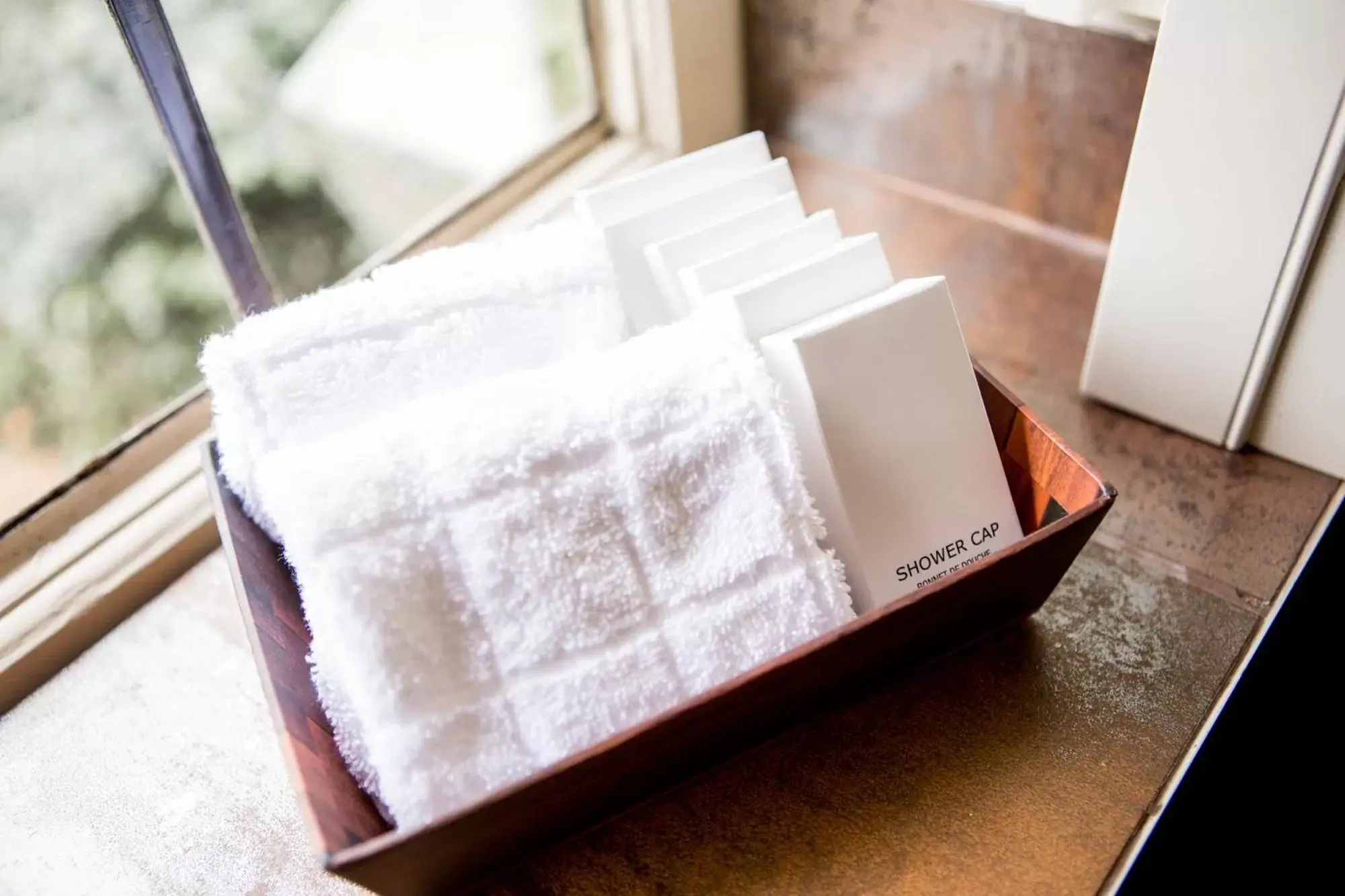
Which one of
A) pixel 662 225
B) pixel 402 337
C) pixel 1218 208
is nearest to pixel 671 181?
pixel 662 225

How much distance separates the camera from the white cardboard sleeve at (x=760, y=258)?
0.54 meters

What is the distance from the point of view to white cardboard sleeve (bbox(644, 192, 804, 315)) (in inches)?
22.2

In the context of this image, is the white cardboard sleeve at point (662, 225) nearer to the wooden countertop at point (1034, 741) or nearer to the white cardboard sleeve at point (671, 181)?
the white cardboard sleeve at point (671, 181)

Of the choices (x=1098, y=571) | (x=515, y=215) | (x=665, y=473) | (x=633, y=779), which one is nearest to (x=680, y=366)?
(x=665, y=473)

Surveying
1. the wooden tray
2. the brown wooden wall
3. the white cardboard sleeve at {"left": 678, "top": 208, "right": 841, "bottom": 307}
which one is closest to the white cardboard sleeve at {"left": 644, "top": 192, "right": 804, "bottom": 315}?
the white cardboard sleeve at {"left": 678, "top": 208, "right": 841, "bottom": 307}

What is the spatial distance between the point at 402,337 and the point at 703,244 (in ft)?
0.53

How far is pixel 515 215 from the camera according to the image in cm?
88

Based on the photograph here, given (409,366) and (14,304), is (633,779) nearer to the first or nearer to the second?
(409,366)

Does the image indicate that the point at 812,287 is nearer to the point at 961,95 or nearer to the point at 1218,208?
the point at 1218,208

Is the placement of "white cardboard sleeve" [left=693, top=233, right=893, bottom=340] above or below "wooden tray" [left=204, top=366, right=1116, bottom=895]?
above

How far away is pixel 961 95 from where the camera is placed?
31.8 inches

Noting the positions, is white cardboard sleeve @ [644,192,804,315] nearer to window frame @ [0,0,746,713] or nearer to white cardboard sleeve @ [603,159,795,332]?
white cardboard sleeve @ [603,159,795,332]

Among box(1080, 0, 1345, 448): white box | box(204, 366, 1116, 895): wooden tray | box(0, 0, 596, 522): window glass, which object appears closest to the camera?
box(204, 366, 1116, 895): wooden tray

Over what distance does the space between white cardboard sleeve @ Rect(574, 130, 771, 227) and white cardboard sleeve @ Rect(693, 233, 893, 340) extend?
0.32ft
